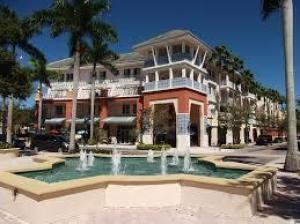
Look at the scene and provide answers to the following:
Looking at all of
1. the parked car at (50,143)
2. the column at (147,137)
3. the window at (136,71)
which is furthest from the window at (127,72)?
the parked car at (50,143)

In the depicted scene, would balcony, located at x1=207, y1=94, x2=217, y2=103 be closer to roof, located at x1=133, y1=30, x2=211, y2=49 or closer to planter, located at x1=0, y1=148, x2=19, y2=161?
roof, located at x1=133, y1=30, x2=211, y2=49

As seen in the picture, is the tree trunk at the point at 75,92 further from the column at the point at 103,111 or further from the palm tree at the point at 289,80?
the column at the point at 103,111

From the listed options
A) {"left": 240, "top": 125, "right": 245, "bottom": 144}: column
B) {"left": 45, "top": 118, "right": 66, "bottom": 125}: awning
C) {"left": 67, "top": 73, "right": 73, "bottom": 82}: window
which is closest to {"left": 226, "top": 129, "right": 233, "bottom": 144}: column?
{"left": 240, "top": 125, "right": 245, "bottom": 144}: column

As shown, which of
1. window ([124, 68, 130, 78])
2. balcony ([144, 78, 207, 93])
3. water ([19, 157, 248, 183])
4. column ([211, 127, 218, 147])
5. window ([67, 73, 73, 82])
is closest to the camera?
water ([19, 157, 248, 183])

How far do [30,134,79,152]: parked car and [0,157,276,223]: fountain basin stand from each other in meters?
24.4

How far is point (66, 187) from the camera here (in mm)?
7688

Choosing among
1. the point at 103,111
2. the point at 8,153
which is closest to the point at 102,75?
the point at 103,111

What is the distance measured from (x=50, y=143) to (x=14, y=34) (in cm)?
1242

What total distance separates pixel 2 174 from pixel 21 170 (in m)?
1.41

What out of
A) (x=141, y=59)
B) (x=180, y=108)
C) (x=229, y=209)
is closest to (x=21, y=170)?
(x=229, y=209)

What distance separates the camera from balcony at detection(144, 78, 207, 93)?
42.8 meters

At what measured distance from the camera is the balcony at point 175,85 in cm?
4275

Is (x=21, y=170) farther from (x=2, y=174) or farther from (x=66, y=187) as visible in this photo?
(x=66, y=187)

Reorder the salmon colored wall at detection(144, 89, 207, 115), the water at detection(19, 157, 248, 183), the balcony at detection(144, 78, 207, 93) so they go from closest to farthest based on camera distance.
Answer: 1. the water at detection(19, 157, 248, 183)
2. the salmon colored wall at detection(144, 89, 207, 115)
3. the balcony at detection(144, 78, 207, 93)
